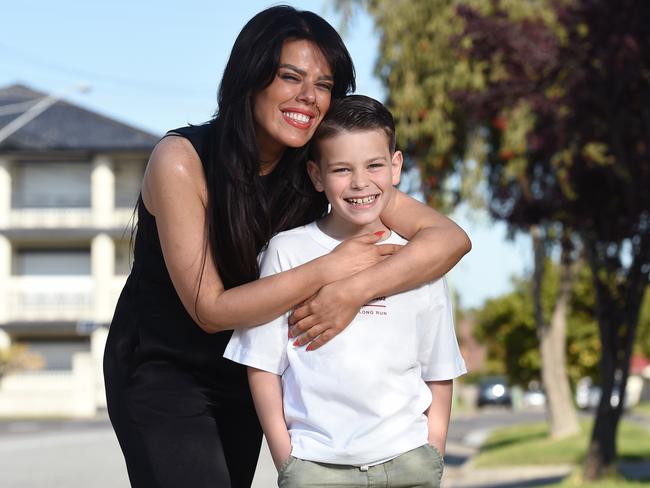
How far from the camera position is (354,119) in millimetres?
3506

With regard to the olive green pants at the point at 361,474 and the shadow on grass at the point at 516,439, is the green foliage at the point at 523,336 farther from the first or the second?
the olive green pants at the point at 361,474

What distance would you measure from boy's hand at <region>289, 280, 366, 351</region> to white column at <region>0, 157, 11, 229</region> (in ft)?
157

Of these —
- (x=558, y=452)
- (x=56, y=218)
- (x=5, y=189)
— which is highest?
(x=5, y=189)

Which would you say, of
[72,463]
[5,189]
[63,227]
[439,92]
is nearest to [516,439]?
[439,92]

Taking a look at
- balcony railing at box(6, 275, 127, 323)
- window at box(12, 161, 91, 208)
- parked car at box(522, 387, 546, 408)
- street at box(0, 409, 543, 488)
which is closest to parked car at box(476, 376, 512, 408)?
parked car at box(522, 387, 546, 408)

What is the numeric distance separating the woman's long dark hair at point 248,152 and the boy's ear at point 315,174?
3.5 inches

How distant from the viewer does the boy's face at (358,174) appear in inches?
137

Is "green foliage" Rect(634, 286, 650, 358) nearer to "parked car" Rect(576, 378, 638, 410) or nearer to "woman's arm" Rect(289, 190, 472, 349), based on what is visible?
"parked car" Rect(576, 378, 638, 410)

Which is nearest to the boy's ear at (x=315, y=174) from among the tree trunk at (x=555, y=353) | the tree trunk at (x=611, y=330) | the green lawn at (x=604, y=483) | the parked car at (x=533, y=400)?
the green lawn at (x=604, y=483)

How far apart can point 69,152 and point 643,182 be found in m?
40.2

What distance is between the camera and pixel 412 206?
375cm

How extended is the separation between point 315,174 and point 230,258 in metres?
0.35

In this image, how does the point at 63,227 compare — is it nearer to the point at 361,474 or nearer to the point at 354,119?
the point at 354,119

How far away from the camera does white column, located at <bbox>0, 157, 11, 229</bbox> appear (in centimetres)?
4978
